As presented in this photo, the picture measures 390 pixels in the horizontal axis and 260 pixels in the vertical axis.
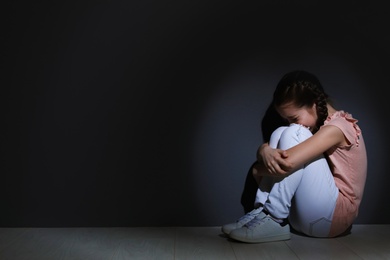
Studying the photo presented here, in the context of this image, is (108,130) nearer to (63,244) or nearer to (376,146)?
(63,244)

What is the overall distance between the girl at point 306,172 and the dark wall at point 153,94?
A: 18 centimetres

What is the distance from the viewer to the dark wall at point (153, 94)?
2242mm

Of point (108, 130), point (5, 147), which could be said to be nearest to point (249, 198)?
point (108, 130)

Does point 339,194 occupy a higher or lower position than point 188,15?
lower

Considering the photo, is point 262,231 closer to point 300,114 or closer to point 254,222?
point 254,222

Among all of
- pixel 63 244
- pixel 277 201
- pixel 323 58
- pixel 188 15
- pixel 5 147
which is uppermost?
pixel 188 15

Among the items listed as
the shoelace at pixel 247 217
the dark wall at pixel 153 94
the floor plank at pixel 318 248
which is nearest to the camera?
the floor plank at pixel 318 248

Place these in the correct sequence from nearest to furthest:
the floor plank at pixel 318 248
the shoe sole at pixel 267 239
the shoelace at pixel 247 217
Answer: the floor plank at pixel 318 248, the shoe sole at pixel 267 239, the shoelace at pixel 247 217

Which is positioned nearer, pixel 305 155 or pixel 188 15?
pixel 305 155

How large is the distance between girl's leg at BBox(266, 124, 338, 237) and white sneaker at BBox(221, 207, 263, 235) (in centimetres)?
6

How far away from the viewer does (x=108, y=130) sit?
2.26 metres

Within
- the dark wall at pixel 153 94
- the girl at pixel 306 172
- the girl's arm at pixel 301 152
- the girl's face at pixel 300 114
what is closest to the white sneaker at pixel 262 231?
the girl at pixel 306 172

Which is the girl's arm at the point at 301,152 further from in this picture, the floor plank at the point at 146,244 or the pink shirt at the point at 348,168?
the floor plank at the point at 146,244

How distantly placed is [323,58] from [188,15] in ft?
1.83
